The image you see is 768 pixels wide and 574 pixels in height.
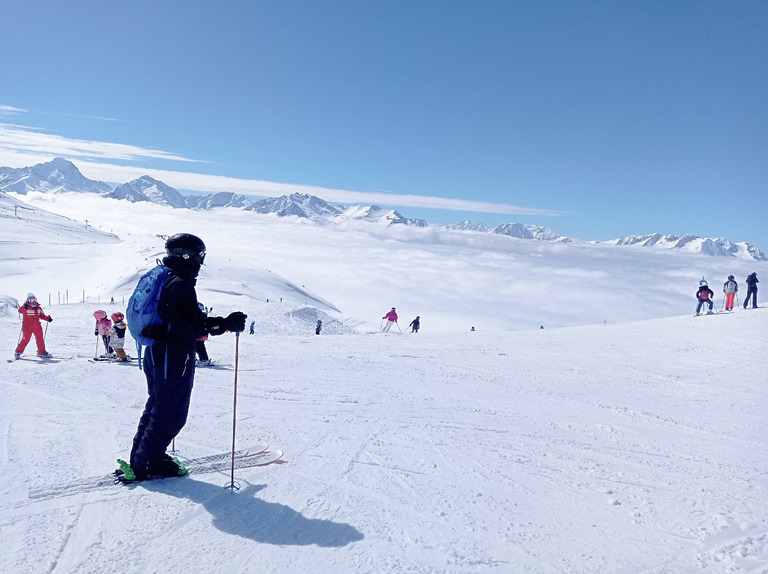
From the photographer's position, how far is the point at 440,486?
4.25 m

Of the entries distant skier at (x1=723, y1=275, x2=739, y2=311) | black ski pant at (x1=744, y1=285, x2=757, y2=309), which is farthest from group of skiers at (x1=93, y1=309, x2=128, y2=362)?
black ski pant at (x1=744, y1=285, x2=757, y2=309)

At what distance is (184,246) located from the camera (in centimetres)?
388

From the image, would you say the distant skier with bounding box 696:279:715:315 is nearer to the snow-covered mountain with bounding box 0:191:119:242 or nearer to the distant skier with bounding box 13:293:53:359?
the distant skier with bounding box 13:293:53:359

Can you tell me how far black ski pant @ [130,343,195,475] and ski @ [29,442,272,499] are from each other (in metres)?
0.31

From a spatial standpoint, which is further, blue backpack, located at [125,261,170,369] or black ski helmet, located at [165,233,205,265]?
black ski helmet, located at [165,233,205,265]

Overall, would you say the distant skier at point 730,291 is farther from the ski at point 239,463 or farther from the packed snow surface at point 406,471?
the ski at point 239,463

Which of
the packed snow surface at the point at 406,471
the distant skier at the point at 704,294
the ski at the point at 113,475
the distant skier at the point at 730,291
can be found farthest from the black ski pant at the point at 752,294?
the ski at the point at 113,475

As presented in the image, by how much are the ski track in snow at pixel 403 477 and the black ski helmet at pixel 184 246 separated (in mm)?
2017

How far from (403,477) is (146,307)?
2.83 metres

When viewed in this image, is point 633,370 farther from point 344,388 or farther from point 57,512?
point 57,512

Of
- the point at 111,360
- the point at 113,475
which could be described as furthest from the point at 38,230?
the point at 113,475

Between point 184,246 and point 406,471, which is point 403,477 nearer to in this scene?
point 406,471

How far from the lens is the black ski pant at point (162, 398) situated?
12.6 feet

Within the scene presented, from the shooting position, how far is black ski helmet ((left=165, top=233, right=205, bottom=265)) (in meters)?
3.88
